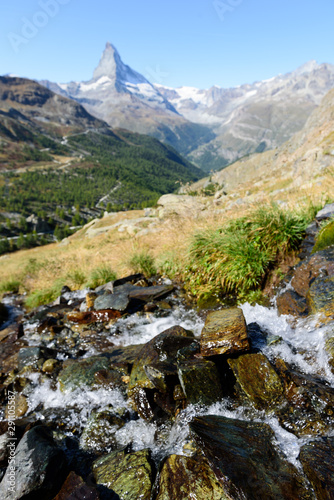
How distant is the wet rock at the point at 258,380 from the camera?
3.71 metres

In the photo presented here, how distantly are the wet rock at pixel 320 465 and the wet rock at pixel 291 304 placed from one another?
2.58 meters

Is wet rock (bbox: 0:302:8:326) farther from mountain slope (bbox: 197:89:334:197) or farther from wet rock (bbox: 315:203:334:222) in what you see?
wet rock (bbox: 315:203:334:222)

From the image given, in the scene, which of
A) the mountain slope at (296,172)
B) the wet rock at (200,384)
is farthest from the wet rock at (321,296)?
the mountain slope at (296,172)

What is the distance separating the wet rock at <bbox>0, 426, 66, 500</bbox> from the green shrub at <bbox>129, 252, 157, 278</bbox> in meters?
7.24

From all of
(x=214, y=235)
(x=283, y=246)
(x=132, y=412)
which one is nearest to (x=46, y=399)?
(x=132, y=412)

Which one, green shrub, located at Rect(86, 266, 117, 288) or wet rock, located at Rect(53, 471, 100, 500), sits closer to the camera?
wet rock, located at Rect(53, 471, 100, 500)

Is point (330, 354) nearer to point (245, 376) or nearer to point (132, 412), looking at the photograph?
point (245, 376)

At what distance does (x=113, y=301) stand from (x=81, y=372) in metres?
3.01

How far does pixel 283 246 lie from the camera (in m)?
7.08

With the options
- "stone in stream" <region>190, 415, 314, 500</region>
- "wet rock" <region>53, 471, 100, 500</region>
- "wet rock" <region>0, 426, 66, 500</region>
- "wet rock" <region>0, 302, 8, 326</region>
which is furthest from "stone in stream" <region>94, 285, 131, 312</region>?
"wet rock" <region>0, 302, 8, 326</region>

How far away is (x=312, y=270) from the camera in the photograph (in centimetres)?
567

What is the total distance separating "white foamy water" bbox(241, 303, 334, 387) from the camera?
13.2ft

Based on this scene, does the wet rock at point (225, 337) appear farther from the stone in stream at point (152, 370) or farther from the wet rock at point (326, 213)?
the wet rock at point (326, 213)

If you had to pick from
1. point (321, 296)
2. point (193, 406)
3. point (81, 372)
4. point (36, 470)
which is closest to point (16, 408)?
point (81, 372)
